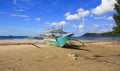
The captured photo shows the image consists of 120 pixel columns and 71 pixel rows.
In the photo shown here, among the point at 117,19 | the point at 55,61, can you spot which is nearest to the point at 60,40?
the point at 117,19

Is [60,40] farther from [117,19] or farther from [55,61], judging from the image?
[55,61]

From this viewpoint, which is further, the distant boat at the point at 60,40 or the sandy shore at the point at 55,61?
the distant boat at the point at 60,40

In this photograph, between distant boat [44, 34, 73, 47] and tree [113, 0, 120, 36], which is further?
distant boat [44, 34, 73, 47]

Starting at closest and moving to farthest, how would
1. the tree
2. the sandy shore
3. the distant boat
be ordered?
1. the sandy shore
2. the tree
3. the distant boat

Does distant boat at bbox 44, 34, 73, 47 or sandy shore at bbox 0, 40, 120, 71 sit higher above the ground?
distant boat at bbox 44, 34, 73, 47

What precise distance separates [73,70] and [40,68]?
2.04 m

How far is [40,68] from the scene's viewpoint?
12211 mm

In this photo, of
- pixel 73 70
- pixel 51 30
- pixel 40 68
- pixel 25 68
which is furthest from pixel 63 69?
pixel 51 30

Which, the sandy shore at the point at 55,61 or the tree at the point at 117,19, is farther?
the tree at the point at 117,19

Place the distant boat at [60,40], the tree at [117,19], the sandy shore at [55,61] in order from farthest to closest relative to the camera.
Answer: the distant boat at [60,40], the tree at [117,19], the sandy shore at [55,61]

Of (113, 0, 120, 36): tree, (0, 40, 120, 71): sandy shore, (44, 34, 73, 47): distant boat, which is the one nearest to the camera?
(0, 40, 120, 71): sandy shore

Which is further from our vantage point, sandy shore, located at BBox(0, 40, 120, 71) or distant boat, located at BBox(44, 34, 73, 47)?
distant boat, located at BBox(44, 34, 73, 47)

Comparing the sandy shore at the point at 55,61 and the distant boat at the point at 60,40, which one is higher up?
the distant boat at the point at 60,40

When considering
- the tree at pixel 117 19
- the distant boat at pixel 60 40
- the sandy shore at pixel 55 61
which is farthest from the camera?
the distant boat at pixel 60 40
